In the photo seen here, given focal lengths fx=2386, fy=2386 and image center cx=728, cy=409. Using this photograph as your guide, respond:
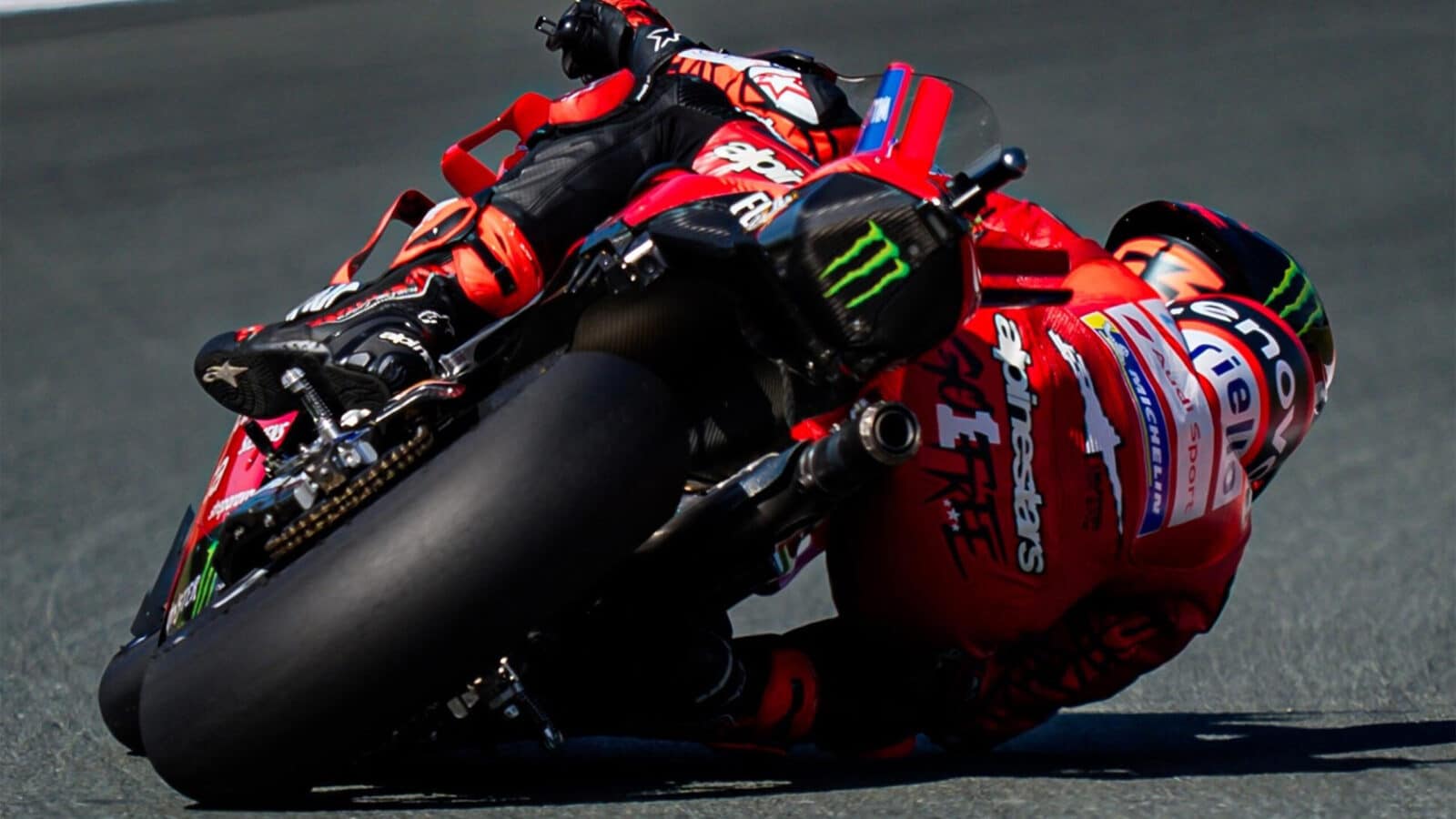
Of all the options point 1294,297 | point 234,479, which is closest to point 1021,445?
point 1294,297

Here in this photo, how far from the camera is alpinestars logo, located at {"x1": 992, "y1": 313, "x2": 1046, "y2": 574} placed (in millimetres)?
2926

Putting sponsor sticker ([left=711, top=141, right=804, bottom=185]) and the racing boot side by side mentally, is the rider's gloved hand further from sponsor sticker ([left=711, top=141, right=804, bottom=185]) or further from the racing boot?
the racing boot

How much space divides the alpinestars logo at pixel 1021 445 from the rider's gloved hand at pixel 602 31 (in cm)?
78

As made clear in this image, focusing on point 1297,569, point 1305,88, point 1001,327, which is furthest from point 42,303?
point 1305,88

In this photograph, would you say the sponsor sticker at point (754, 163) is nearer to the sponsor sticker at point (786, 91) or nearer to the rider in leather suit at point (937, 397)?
the rider in leather suit at point (937, 397)

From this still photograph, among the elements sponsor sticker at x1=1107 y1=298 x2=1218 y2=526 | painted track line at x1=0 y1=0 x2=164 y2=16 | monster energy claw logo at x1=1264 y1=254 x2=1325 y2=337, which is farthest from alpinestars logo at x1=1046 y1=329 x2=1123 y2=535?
painted track line at x1=0 y1=0 x2=164 y2=16

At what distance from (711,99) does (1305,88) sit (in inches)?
198

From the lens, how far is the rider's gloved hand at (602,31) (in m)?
3.44

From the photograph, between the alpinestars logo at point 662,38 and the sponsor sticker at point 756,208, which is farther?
the alpinestars logo at point 662,38

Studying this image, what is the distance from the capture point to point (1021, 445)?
9.60ft

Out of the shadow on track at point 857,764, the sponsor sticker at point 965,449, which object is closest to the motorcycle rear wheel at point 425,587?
the shadow on track at point 857,764

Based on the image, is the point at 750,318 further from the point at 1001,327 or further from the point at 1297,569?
the point at 1297,569

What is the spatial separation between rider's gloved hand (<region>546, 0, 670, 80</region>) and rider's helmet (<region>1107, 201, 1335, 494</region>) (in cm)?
81

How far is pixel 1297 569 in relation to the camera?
4.63 metres
